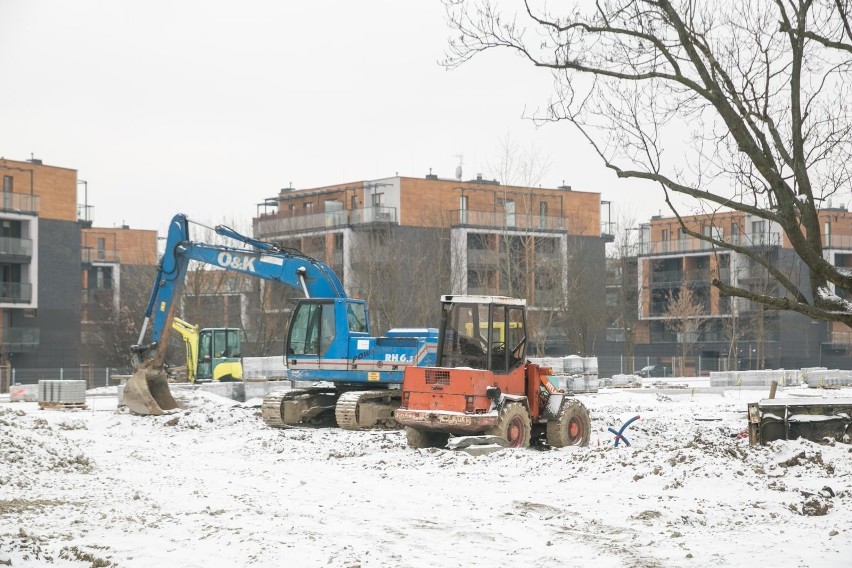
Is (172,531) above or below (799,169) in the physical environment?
below

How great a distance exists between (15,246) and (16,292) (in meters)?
2.72

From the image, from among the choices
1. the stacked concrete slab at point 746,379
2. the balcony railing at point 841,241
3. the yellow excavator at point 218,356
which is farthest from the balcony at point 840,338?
the yellow excavator at point 218,356

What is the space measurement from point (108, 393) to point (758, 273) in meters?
36.3

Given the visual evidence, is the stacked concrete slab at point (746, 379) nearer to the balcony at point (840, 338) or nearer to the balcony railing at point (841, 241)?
the balcony at point (840, 338)

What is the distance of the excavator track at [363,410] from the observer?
24.9m

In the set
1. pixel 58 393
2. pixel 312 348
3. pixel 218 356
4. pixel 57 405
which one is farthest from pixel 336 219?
pixel 312 348

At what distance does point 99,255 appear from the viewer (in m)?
92.9

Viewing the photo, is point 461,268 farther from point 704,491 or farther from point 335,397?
point 704,491

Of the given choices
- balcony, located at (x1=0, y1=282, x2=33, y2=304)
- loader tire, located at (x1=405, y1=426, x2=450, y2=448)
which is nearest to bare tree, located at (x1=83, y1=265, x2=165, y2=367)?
balcony, located at (x1=0, y1=282, x2=33, y2=304)

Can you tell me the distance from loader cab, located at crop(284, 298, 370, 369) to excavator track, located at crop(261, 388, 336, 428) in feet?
2.74

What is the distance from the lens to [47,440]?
63.8ft

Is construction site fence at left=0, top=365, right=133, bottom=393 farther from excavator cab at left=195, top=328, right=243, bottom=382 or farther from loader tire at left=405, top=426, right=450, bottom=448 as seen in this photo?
loader tire at left=405, top=426, right=450, bottom=448

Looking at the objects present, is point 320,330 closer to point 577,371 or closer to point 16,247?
point 577,371

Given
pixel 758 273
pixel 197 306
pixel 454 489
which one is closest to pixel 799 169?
pixel 454 489
